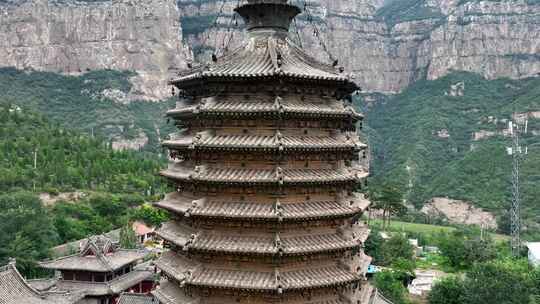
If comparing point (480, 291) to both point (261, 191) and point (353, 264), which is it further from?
point (261, 191)

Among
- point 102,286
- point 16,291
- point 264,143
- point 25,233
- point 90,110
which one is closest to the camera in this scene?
point 264,143

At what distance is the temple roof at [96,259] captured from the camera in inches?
2052

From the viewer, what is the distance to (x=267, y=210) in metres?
17.3

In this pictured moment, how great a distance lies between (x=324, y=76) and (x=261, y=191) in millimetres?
4769

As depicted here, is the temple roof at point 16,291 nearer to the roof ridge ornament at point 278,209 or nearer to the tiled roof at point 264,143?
the tiled roof at point 264,143

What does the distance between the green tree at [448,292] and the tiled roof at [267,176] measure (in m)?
35.5

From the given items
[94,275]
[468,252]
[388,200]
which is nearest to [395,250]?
[468,252]

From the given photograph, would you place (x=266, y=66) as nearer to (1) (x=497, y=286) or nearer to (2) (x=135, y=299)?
(2) (x=135, y=299)

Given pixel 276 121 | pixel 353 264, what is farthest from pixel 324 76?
pixel 353 264

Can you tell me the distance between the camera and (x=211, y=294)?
17.6 m

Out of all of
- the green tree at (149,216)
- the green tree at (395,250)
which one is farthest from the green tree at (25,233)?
the green tree at (395,250)

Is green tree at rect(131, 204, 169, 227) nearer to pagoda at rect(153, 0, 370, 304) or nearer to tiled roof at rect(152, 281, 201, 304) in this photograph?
tiled roof at rect(152, 281, 201, 304)

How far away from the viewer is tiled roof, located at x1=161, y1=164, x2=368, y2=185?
17.2 meters

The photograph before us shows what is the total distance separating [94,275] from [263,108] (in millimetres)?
42417
